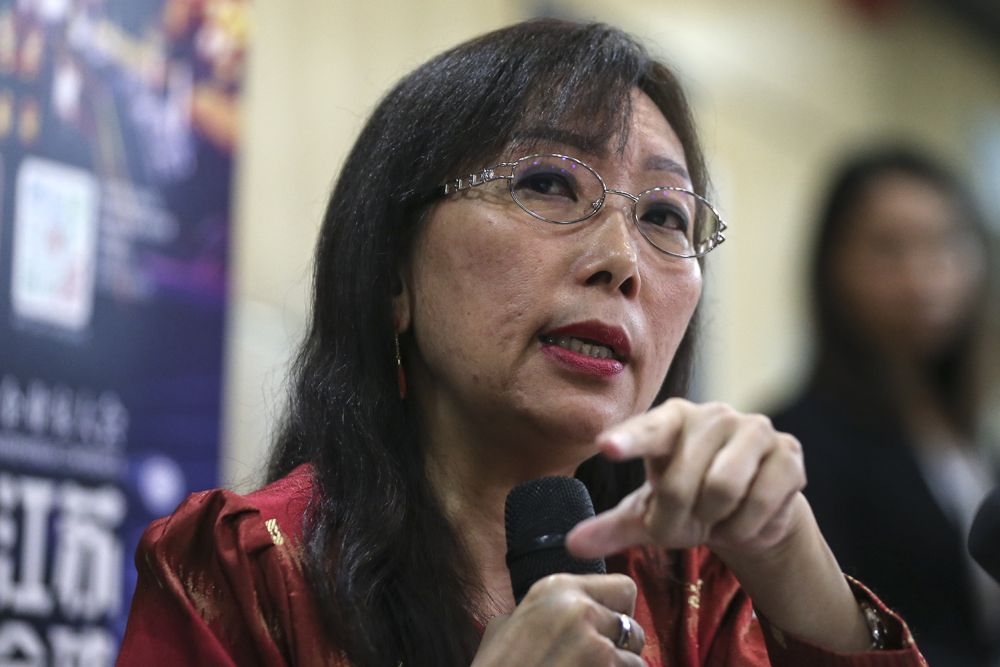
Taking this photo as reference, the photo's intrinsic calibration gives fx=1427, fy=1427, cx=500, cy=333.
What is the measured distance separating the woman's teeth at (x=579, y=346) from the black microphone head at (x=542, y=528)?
206mm

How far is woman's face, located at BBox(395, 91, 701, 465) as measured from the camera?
1.70 m

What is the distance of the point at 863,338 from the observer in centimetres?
334

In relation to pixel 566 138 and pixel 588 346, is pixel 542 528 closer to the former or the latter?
pixel 588 346

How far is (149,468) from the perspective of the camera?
246 centimetres

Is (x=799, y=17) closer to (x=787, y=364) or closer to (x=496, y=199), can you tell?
(x=787, y=364)

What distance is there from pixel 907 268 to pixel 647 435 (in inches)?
90.7

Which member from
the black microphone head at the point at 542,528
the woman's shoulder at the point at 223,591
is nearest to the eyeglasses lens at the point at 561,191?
the black microphone head at the point at 542,528

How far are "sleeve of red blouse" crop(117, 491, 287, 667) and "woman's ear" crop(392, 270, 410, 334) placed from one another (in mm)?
326

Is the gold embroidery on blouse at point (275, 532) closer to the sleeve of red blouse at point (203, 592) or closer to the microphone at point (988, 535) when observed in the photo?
the sleeve of red blouse at point (203, 592)

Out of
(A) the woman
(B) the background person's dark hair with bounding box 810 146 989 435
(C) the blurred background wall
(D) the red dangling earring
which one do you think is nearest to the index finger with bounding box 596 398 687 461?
(A) the woman

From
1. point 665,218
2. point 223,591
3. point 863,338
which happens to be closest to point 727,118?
point 863,338

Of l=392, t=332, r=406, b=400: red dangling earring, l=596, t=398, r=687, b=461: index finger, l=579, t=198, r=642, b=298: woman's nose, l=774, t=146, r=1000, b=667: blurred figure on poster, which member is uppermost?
l=579, t=198, r=642, b=298: woman's nose

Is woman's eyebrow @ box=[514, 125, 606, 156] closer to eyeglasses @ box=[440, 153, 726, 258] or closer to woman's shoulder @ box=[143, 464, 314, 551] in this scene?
eyeglasses @ box=[440, 153, 726, 258]

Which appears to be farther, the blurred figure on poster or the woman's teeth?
the blurred figure on poster
